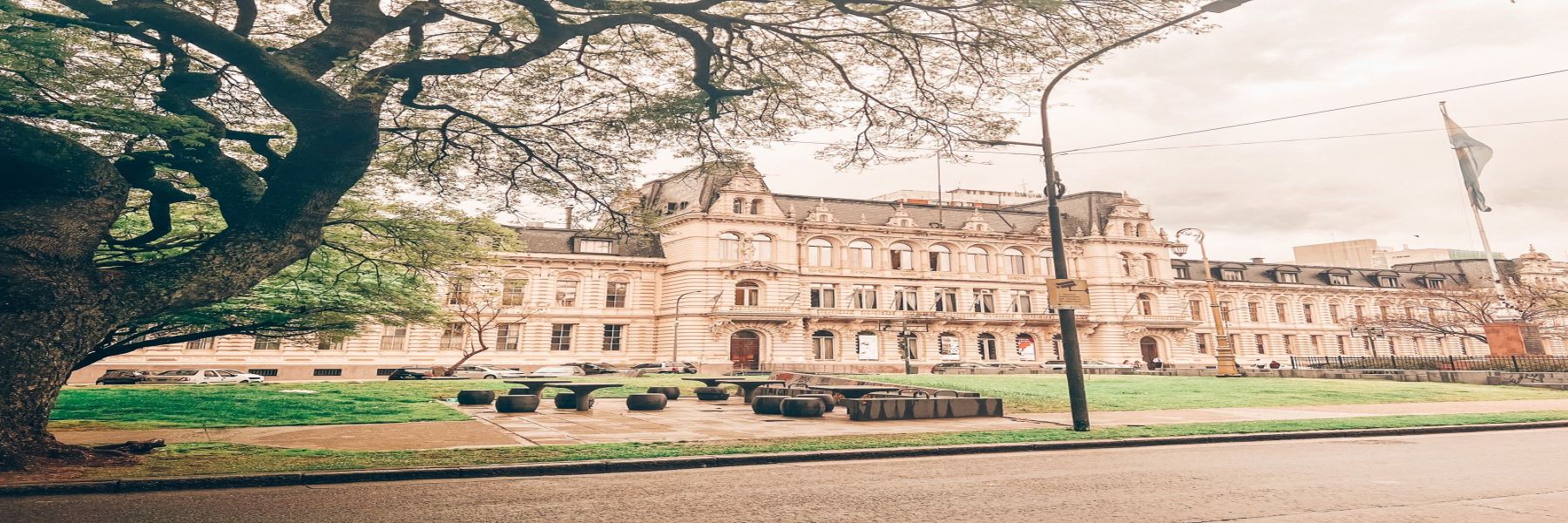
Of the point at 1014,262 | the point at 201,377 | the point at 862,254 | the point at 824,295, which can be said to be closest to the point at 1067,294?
the point at 201,377

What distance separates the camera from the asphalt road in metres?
6.09

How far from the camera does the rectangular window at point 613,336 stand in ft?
171

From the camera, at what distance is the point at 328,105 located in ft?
30.3

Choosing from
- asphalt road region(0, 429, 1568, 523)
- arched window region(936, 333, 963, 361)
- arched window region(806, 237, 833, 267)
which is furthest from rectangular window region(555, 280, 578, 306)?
asphalt road region(0, 429, 1568, 523)

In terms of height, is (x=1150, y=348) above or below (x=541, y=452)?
above

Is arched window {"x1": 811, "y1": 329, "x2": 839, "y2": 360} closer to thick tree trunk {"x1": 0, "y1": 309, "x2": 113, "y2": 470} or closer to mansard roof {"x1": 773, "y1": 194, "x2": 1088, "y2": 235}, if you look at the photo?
mansard roof {"x1": 773, "y1": 194, "x2": 1088, "y2": 235}

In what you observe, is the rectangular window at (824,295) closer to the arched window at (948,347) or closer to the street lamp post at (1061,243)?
the arched window at (948,347)

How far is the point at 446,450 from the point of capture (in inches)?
376

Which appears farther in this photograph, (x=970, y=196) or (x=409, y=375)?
(x=970, y=196)

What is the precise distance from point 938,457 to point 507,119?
30.5ft

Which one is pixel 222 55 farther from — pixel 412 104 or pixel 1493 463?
pixel 1493 463

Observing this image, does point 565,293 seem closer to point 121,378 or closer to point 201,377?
point 201,377

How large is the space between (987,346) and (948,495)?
179 feet

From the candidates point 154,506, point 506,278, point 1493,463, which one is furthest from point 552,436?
point 506,278
